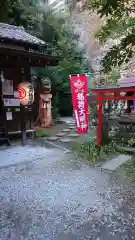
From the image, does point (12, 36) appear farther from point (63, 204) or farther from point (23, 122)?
point (63, 204)

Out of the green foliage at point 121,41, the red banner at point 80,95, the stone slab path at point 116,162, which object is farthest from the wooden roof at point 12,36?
the green foliage at point 121,41

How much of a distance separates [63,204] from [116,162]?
2.87 metres

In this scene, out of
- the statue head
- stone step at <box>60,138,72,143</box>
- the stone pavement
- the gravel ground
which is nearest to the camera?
the gravel ground

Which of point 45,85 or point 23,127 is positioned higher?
point 45,85

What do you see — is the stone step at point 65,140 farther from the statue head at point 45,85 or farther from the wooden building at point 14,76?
the statue head at point 45,85

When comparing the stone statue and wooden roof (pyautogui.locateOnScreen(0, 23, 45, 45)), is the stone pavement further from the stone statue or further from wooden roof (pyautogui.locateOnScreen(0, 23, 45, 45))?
wooden roof (pyautogui.locateOnScreen(0, 23, 45, 45))

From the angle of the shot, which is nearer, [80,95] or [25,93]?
[25,93]

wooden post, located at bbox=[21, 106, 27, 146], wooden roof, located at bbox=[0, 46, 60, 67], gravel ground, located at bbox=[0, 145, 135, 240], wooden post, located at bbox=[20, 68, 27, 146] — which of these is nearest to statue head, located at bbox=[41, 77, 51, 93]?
wooden roof, located at bbox=[0, 46, 60, 67]

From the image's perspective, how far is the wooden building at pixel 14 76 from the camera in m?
7.88

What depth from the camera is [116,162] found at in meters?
6.84

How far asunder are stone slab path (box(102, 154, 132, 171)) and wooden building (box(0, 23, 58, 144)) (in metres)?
2.99

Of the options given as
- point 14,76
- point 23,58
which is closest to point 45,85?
point 14,76

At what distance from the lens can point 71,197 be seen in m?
4.68

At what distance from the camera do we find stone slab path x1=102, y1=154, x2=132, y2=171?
6.42m
